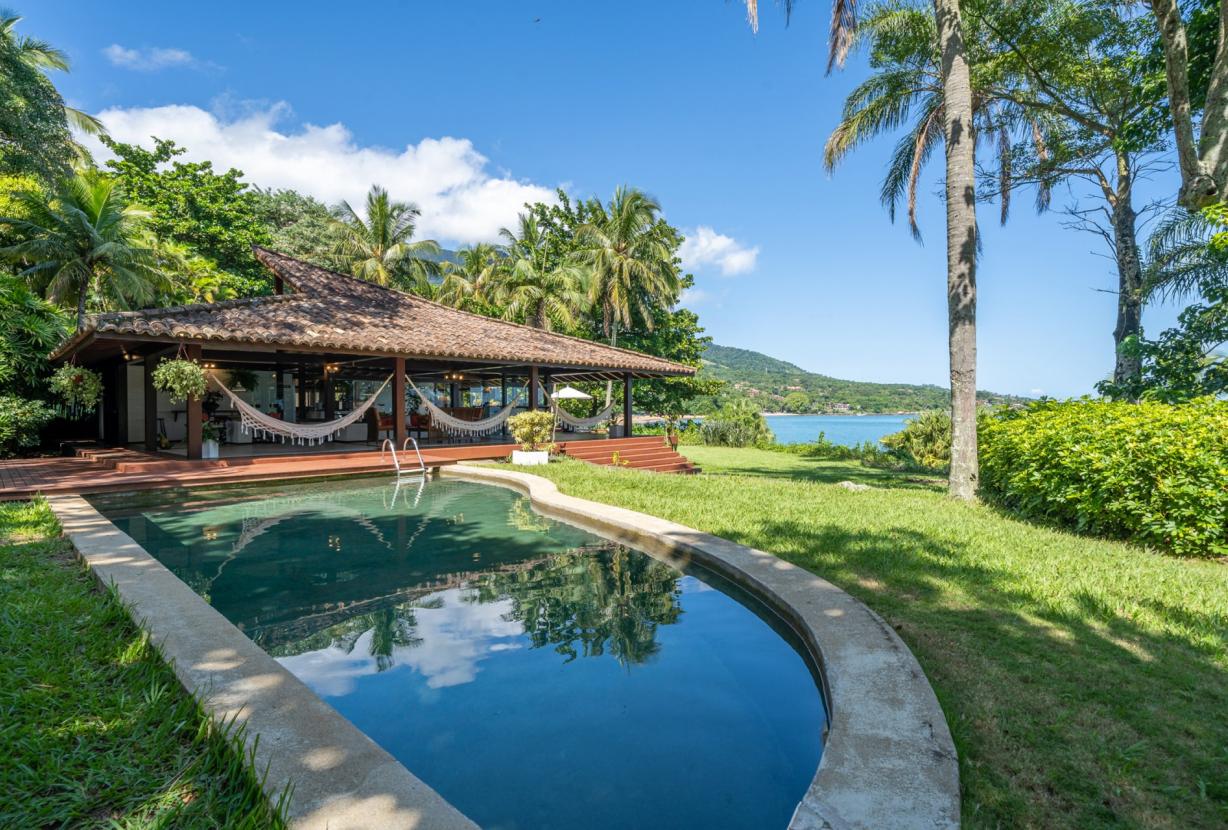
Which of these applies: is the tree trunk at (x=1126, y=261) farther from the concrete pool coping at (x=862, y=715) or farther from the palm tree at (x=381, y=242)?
the palm tree at (x=381, y=242)

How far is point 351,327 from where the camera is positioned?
12008 mm

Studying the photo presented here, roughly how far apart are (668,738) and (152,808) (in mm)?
1882

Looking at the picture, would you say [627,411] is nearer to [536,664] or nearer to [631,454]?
[631,454]

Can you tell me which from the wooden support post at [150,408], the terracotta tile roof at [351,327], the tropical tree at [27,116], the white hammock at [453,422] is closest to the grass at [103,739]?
the terracotta tile roof at [351,327]

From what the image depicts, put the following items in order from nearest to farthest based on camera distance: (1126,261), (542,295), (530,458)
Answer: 1. (530,458)
2. (1126,261)
3. (542,295)

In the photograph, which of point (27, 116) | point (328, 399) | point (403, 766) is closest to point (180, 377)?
point (328, 399)

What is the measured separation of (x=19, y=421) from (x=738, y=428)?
2292 cm

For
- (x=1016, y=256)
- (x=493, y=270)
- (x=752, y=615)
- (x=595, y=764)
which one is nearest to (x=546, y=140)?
(x=493, y=270)

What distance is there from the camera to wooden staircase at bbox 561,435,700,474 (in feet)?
45.0

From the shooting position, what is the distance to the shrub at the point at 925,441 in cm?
1742

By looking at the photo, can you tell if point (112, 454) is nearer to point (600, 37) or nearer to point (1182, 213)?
point (600, 37)

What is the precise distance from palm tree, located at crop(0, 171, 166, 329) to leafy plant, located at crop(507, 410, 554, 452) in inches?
420

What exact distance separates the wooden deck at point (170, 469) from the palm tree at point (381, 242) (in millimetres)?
16767

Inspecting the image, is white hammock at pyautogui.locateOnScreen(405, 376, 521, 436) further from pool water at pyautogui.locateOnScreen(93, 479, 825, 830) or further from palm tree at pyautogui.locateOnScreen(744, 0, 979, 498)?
palm tree at pyautogui.locateOnScreen(744, 0, 979, 498)
